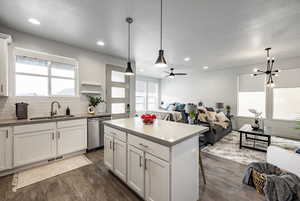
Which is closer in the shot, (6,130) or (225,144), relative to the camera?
(6,130)

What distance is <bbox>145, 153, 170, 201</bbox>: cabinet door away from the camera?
4.41 feet

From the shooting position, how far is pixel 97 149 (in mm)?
3518

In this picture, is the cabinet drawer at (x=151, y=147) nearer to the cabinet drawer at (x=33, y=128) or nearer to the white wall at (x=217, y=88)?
the cabinet drawer at (x=33, y=128)

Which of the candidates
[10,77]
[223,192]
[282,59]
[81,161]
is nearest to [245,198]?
[223,192]

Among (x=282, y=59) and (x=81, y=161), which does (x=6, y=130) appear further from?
(x=282, y=59)

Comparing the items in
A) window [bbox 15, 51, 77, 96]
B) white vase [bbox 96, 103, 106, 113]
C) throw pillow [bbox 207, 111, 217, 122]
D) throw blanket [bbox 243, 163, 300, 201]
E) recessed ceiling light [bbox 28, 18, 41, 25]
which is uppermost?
recessed ceiling light [bbox 28, 18, 41, 25]

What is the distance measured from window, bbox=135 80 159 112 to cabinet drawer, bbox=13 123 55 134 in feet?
19.1

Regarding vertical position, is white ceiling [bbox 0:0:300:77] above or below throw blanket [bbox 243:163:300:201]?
above

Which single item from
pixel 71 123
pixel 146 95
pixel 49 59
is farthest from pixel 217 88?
pixel 49 59

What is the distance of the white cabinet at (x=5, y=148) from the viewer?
219cm

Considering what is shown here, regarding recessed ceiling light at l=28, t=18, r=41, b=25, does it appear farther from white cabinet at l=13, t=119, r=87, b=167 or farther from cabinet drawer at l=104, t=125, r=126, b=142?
cabinet drawer at l=104, t=125, r=126, b=142

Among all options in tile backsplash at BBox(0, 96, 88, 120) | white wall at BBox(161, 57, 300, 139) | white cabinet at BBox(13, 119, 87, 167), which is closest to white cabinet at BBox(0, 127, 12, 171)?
white cabinet at BBox(13, 119, 87, 167)

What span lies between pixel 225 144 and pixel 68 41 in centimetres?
541

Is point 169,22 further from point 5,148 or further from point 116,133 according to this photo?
point 5,148
